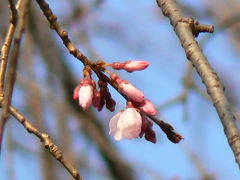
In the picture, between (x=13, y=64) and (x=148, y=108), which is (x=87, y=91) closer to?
(x=148, y=108)

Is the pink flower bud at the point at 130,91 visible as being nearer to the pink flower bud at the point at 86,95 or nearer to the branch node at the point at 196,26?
the pink flower bud at the point at 86,95

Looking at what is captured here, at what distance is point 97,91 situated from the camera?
155 cm

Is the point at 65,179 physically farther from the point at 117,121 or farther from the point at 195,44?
the point at 195,44

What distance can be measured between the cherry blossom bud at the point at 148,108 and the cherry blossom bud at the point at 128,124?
20 millimetres

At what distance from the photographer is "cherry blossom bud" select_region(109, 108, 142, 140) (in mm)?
1504

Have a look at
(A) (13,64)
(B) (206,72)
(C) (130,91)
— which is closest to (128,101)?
(C) (130,91)

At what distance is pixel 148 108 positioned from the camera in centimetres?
150

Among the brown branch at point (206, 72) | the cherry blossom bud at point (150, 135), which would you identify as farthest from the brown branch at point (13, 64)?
the cherry blossom bud at point (150, 135)

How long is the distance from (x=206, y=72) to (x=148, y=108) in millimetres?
279

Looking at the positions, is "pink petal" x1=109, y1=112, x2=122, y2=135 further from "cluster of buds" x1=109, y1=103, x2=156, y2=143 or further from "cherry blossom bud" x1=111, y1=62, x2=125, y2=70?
"cherry blossom bud" x1=111, y1=62, x2=125, y2=70

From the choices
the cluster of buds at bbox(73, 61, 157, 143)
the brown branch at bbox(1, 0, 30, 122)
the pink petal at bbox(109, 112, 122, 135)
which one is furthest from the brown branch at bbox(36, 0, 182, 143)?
the brown branch at bbox(1, 0, 30, 122)

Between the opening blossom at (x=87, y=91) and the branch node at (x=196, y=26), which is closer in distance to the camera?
the branch node at (x=196, y=26)

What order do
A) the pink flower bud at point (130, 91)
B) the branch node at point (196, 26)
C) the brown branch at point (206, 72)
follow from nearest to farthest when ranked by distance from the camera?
the brown branch at point (206, 72) → the branch node at point (196, 26) → the pink flower bud at point (130, 91)

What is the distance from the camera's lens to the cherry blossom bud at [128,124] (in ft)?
4.93
